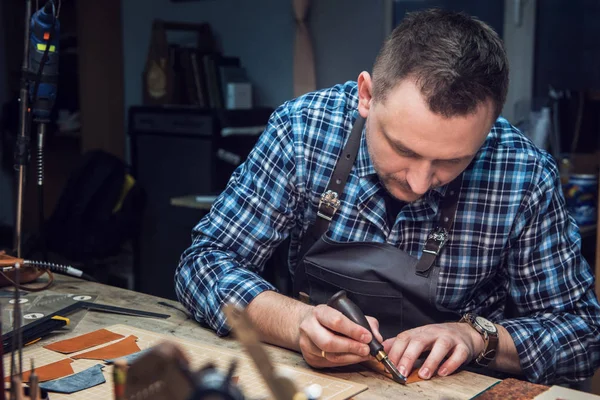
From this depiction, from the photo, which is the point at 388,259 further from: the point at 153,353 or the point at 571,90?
the point at 571,90

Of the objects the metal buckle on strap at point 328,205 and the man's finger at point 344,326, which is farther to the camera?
the metal buckle on strap at point 328,205

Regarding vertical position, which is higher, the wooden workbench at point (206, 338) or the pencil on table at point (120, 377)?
the pencil on table at point (120, 377)

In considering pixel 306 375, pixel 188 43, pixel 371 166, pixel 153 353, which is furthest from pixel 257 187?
pixel 188 43

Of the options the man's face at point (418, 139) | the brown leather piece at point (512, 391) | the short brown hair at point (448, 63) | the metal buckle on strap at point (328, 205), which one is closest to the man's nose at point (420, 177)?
the man's face at point (418, 139)

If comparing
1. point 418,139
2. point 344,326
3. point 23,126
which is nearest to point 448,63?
point 418,139

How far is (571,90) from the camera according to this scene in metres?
3.26

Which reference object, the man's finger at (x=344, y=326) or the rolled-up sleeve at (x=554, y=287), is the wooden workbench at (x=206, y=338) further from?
the rolled-up sleeve at (x=554, y=287)

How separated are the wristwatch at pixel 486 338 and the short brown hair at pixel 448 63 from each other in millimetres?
391

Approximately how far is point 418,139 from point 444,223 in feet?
0.95

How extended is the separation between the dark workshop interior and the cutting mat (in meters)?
1.93

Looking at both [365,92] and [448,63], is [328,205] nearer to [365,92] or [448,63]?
[365,92]

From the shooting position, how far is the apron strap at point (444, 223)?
55.9 inches

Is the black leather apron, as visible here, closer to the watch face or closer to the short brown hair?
the watch face

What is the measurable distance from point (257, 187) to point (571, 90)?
2.22 meters
